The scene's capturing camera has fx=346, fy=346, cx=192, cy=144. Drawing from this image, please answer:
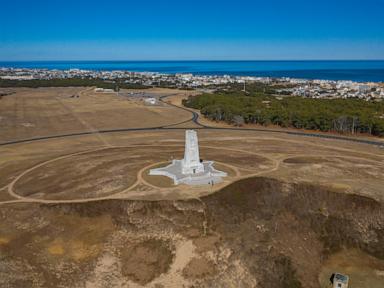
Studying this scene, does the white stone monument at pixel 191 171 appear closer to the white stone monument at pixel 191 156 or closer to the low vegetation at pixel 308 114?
the white stone monument at pixel 191 156

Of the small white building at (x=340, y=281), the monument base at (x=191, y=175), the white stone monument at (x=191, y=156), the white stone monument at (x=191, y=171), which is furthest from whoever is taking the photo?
the white stone monument at (x=191, y=156)

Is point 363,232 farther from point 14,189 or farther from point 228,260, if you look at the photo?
point 14,189

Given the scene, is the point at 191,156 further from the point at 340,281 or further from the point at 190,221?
the point at 340,281

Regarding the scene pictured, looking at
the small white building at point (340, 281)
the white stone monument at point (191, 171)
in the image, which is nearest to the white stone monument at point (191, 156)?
the white stone monument at point (191, 171)

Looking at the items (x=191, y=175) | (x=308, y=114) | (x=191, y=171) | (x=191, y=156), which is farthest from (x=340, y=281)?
(x=308, y=114)

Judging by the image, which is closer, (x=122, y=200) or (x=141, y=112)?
(x=122, y=200)

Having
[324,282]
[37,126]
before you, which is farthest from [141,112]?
[324,282]

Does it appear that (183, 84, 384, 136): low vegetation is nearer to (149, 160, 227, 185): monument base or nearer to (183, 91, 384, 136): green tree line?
(183, 91, 384, 136): green tree line

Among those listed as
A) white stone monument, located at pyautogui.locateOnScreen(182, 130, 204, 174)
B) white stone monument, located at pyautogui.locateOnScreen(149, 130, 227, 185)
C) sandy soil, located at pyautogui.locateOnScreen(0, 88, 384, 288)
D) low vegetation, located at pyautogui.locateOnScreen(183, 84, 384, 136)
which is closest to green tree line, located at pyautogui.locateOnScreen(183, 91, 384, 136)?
low vegetation, located at pyautogui.locateOnScreen(183, 84, 384, 136)
